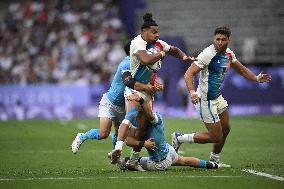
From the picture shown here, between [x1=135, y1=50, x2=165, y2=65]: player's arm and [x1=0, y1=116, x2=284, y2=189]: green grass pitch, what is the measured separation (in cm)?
174

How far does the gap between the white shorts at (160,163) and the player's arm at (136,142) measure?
0.97 feet

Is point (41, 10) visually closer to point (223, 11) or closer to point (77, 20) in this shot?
point (77, 20)

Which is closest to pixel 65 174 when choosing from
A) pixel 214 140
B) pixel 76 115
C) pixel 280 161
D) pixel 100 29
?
pixel 214 140

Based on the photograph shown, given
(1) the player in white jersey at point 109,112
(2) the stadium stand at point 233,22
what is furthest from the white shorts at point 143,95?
(2) the stadium stand at point 233,22

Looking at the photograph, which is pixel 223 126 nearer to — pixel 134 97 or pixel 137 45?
pixel 134 97

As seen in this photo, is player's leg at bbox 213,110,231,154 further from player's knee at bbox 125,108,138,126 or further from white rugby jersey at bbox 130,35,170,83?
player's knee at bbox 125,108,138,126

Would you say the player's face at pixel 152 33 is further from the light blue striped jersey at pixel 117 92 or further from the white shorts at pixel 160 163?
the white shorts at pixel 160 163

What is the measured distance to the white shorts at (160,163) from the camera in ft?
42.9

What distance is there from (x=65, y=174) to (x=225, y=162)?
11.4 feet

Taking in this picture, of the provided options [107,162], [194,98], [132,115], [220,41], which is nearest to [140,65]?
[132,115]

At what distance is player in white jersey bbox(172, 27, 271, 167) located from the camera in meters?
13.5

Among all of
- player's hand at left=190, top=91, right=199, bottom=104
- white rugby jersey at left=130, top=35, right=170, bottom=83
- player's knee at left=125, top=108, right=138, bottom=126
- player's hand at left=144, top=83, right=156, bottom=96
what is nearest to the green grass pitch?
player's knee at left=125, top=108, right=138, bottom=126

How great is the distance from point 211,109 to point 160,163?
4.64 ft

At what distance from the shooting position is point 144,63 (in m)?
12.9
